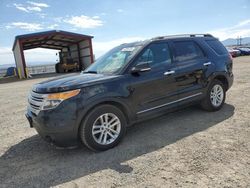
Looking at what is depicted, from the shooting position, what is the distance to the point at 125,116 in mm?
4422

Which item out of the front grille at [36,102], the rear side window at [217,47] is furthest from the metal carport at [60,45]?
the front grille at [36,102]

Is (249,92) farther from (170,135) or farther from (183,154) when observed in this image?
(183,154)

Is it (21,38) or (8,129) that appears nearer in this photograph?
(8,129)

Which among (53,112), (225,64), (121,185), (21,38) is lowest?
(121,185)

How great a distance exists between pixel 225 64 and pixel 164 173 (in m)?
3.80

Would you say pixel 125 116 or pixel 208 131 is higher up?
pixel 125 116

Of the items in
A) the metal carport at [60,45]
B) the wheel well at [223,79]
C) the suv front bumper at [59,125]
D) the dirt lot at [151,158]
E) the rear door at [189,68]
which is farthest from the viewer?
the metal carport at [60,45]

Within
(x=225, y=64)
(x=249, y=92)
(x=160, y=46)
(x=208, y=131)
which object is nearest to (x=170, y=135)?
(x=208, y=131)

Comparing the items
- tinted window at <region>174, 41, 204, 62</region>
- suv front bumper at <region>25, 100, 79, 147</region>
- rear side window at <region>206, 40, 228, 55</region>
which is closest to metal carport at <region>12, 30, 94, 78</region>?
rear side window at <region>206, 40, 228, 55</region>

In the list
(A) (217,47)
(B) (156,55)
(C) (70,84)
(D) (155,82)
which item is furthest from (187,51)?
(C) (70,84)

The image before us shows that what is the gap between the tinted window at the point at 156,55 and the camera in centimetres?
471

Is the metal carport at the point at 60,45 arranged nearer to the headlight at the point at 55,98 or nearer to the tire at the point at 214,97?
the tire at the point at 214,97

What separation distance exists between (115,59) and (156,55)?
829mm

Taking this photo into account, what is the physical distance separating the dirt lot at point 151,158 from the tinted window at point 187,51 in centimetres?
138
